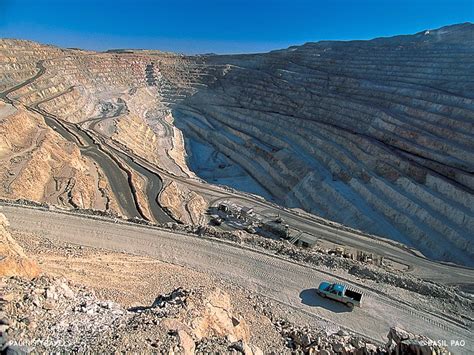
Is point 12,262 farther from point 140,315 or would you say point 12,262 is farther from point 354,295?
point 354,295

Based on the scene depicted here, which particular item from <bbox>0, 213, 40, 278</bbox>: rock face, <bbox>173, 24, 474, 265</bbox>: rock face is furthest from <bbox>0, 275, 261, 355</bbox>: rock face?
<bbox>173, 24, 474, 265</bbox>: rock face

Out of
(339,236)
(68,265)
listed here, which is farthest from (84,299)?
(339,236)

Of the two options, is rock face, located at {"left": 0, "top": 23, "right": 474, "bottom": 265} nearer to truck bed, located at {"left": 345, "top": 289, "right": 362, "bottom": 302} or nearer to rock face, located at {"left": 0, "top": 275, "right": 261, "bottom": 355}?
truck bed, located at {"left": 345, "top": 289, "right": 362, "bottom": 302}

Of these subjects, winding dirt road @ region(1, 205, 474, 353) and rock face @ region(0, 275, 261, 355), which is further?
winding dirt road @ region(1, 205, 474, 353)

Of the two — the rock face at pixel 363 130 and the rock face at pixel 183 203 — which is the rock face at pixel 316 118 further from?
the rock face at pixel 183 203

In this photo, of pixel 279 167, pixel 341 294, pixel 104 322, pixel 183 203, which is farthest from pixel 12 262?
pixel 279 167
